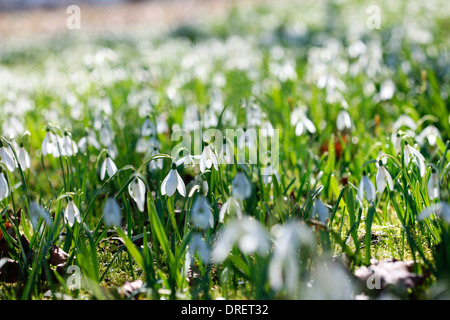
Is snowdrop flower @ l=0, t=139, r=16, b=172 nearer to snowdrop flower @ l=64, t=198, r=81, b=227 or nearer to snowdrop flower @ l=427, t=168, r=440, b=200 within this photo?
snowdrop flower @ l=64, t=198, r=81, b=227

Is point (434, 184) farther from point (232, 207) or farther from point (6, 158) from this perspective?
point (6, 158)

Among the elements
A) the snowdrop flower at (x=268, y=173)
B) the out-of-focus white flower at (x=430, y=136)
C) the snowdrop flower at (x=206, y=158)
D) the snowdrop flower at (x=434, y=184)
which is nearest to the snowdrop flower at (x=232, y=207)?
the snowdrop flower at (x=206, y=158)

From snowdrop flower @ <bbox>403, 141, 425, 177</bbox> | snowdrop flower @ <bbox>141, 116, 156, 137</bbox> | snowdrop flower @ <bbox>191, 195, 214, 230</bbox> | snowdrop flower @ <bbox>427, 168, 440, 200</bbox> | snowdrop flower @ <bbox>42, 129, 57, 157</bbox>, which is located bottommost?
snowdrop flower @ <bbox>191, 195, 214, 230</bbox>

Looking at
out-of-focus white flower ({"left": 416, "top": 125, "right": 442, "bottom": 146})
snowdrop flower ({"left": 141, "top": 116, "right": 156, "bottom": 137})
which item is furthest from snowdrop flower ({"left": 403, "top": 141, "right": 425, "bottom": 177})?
snowdrop flower ({"left": 141, "top": 116, "right": 156, "bottom": 137})

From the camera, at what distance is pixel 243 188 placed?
4.77 ft

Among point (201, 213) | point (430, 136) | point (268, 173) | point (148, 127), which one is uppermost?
point (148, 127)

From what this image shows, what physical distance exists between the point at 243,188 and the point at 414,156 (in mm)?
667

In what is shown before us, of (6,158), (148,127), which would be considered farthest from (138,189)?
(148,127)

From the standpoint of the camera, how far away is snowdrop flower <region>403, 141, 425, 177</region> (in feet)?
5.41

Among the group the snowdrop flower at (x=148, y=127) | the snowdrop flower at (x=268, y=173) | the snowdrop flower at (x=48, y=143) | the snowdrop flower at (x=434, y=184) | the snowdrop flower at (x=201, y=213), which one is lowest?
the snowdrop flower at (x=201, y=213)

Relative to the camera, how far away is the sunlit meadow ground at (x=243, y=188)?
4.76 feet

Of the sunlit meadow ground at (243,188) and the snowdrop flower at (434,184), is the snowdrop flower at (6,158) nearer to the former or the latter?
the sunlit meadow ground at (243,188)

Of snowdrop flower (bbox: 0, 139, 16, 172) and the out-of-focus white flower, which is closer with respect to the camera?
snowdrop flower (bbox: 0, 139, 16, 172)

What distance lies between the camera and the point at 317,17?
8992mm
